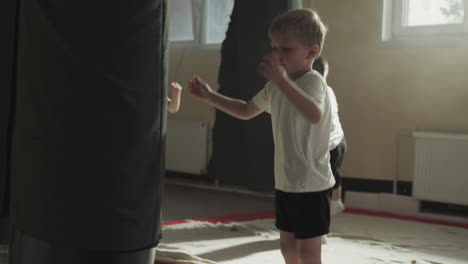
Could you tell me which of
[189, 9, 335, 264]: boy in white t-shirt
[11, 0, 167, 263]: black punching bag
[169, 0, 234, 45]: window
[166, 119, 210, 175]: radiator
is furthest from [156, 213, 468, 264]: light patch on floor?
[169, 0, 234, 45]: window

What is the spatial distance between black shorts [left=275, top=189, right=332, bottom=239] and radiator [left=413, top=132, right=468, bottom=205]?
2147 mm

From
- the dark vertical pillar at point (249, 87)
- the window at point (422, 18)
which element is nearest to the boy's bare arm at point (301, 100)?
the dark vertical pillar at point (249, 87)

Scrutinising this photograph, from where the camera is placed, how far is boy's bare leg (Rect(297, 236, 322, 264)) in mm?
1592

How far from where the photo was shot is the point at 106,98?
3.61 ft

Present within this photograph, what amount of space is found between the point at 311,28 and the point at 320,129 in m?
0.29

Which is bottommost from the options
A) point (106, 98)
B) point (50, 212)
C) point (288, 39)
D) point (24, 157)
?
point (50, 212)

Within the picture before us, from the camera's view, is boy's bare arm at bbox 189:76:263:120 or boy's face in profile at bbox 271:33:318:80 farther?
boy's bare arm at bbox 189:76:263:120

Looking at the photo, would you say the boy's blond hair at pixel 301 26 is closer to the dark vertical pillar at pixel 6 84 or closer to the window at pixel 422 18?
the dark vertical pillar at pixel 6 84

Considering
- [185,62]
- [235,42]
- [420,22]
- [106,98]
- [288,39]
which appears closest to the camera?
[106,98]

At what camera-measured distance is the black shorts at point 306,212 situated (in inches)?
61.7

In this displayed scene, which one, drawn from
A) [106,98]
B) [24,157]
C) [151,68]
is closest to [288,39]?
[151,68]

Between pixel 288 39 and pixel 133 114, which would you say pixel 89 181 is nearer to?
pixel 133 114

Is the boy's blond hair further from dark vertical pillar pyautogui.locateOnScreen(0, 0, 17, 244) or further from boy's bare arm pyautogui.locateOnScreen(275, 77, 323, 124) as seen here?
dark vertical pillar pyautogui.locateOnScreen(0, 0, 17, 244)

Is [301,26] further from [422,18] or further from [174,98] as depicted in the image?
[422,18]
